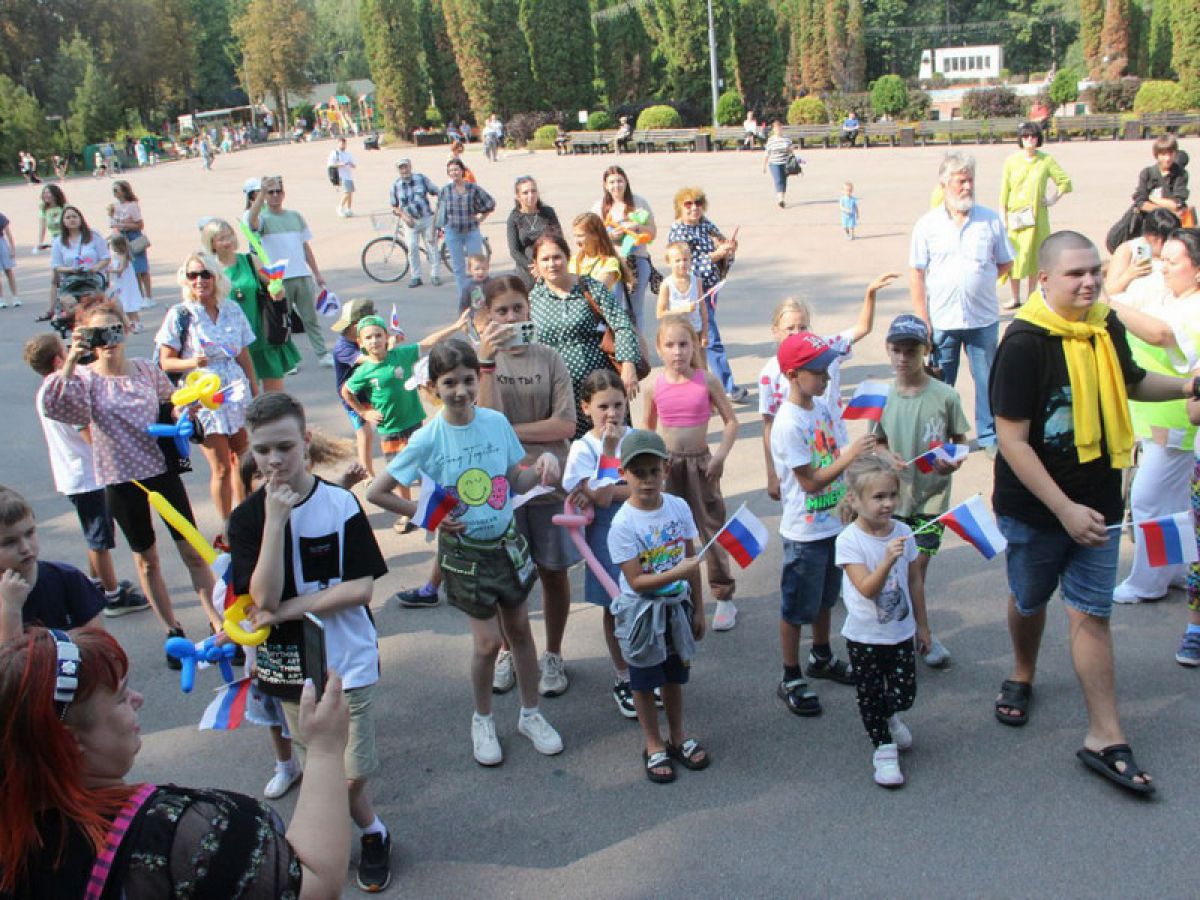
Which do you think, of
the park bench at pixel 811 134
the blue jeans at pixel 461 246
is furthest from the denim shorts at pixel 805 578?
the park bench at pixel 811 134

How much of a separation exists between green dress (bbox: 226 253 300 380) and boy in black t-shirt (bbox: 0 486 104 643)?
4218 mm

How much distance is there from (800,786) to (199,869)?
273cm

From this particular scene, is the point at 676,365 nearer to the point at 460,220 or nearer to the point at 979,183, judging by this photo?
the point at 460,220

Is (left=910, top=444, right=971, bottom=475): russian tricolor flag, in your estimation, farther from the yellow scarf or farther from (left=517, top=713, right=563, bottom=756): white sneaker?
(left=517, top=713, right=563, bottom=756): white sneaker

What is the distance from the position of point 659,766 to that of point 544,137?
1704 inches

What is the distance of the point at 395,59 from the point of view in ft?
176

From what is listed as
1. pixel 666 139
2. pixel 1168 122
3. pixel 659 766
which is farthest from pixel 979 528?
pixel 666 139

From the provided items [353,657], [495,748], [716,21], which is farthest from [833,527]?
[716,21]

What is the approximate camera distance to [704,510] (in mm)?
5438

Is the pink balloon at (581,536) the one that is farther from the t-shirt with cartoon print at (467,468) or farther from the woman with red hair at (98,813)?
the woman with red hair at (98,813)

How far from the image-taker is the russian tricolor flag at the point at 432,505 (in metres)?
4.20

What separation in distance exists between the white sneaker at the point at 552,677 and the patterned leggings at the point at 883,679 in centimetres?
148

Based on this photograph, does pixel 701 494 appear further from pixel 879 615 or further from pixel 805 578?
pixel 879 615

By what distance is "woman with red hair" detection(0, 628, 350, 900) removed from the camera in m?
1.92
